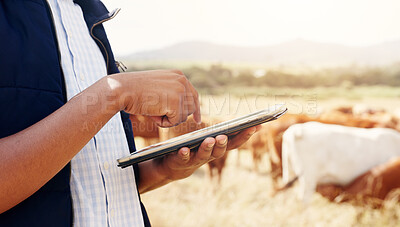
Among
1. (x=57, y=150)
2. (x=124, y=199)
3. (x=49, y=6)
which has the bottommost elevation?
(x=124, y=199)

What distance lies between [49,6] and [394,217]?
3197mm

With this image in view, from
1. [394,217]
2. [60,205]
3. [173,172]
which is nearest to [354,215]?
[394,217]

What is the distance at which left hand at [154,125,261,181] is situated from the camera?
1.86ft

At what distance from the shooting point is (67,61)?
594mm

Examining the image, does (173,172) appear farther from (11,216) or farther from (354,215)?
(354,215)

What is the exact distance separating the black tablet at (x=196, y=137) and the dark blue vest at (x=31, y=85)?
0.11 meters

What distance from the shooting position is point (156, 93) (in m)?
0.47

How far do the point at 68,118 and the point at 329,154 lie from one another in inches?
118

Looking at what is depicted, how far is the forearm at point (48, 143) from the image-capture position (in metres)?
0.40

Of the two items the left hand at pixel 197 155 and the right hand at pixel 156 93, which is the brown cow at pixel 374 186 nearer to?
the left hand at pixel 197 155

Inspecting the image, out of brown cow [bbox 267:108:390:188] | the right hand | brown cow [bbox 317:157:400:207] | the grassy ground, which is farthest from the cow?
the right hand

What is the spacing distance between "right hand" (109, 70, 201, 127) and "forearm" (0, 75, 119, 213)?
0.02 m

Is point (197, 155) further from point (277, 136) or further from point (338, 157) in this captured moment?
point (277, 136)

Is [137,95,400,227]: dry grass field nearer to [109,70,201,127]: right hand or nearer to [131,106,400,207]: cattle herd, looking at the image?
[131,106,400,207]: cattle herd
